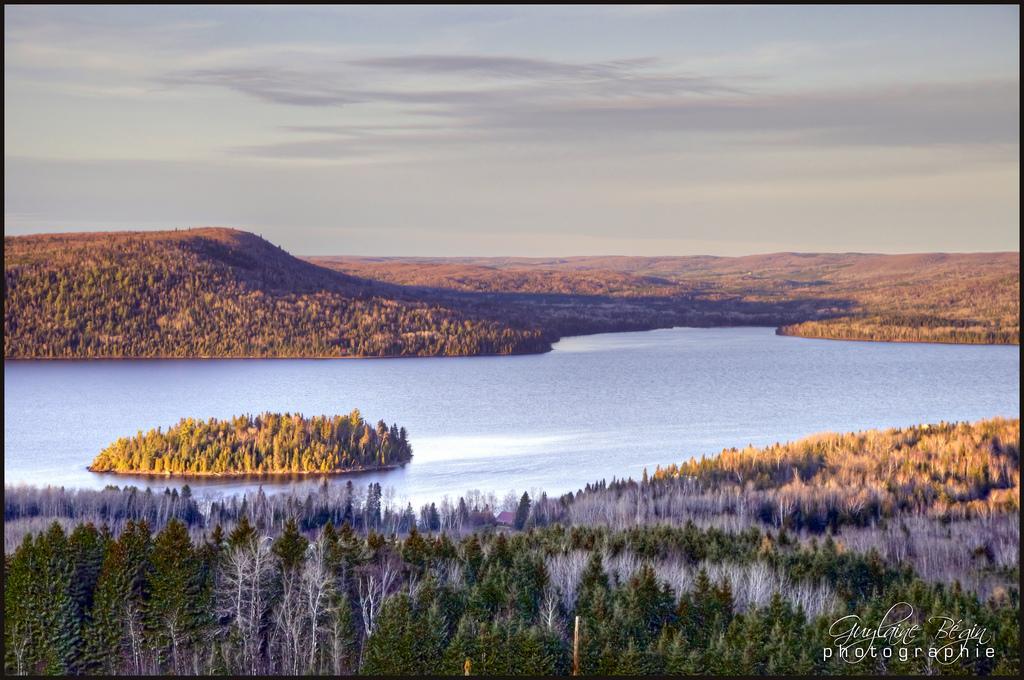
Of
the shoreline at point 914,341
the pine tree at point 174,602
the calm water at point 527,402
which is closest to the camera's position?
the pine tree at point 174,602

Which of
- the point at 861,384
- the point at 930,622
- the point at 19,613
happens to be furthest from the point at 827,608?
the point at 861,384

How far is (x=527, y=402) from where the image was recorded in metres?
86.3

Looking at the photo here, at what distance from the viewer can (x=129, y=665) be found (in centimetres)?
2875

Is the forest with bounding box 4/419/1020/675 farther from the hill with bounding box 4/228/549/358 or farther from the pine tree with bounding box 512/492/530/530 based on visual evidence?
the hill with bounding box 4/228/549/358

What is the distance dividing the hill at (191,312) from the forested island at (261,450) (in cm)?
6635

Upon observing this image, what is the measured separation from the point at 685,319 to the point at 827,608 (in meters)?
171

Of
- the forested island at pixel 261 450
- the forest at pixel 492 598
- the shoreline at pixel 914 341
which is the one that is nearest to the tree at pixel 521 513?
the forest at pixel 492 598

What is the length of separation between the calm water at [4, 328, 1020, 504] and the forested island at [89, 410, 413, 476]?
1.69 metres

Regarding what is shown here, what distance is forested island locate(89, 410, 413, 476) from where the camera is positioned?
61.6 meters

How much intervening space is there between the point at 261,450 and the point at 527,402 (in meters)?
27.5

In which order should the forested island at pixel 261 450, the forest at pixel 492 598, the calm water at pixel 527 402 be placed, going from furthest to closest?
the calm water at pixel 527 402 → the forested island at pixel 261 450 → the forest at pixel 492 598

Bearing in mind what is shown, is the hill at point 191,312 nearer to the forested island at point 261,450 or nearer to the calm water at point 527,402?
the calm water at point 527,402

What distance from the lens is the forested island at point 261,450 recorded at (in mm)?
61562

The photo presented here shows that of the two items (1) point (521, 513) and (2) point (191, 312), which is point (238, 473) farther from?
(2) point (191, 312)
